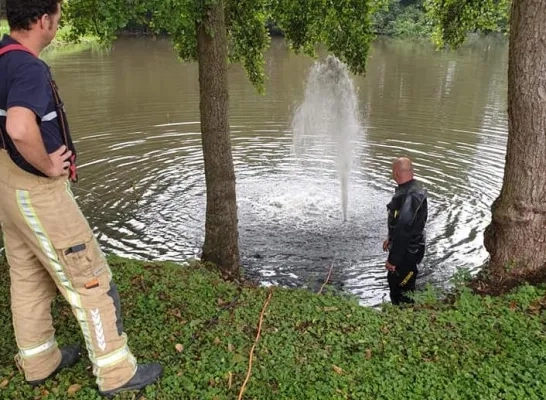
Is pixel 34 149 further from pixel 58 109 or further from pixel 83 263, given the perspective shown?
pixel 83 263

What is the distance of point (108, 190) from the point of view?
37.0 feet

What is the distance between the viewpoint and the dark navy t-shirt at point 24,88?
2.53m

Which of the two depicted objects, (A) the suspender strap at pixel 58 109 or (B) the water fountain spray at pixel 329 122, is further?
(B) the water fountain spray at pixel 329 122

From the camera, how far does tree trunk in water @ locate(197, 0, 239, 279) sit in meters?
5.43

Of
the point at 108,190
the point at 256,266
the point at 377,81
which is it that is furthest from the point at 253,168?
the point at 377,81

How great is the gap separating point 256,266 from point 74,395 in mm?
4838

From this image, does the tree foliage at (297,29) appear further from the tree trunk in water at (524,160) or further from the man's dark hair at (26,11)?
the man's dark hair at (26,11)

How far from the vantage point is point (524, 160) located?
15.7 feet

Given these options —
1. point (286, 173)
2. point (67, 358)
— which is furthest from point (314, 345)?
point (286, 173)

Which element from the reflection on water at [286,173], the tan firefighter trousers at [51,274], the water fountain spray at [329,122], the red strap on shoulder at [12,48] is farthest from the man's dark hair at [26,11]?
the water fountain spray at [329,122]

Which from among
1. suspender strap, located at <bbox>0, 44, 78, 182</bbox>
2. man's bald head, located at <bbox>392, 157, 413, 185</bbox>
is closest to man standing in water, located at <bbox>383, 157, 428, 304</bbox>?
man's bald head, located at <bbox>392, 157, 413, 185</bbox>

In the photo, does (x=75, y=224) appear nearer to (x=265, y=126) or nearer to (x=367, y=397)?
(x=367, y=397)

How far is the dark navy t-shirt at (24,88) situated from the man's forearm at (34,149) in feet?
0.33

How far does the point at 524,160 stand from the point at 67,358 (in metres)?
4.26
